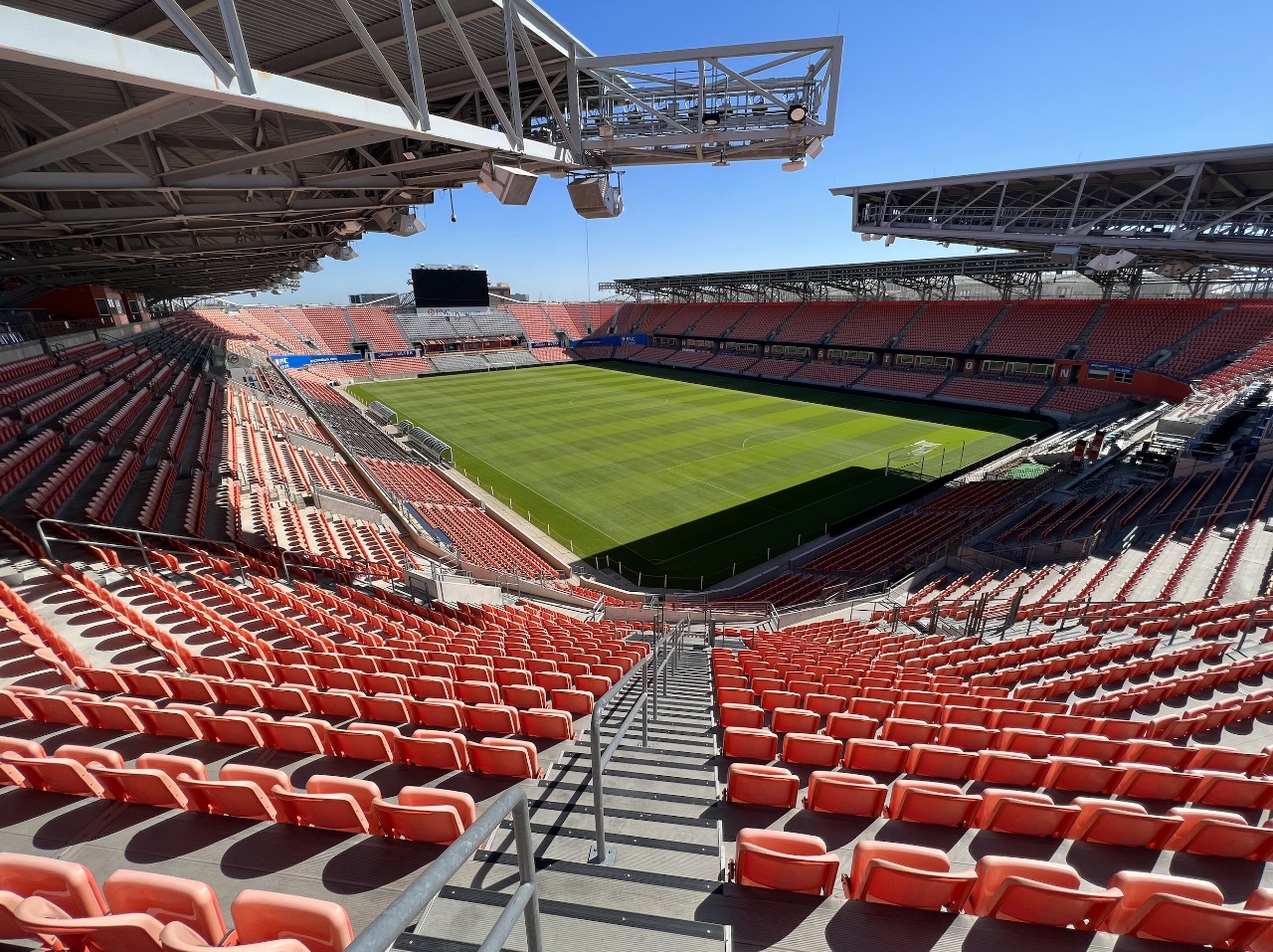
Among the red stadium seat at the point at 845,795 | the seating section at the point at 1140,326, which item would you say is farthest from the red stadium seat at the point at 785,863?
the seating section at the point at 1140,326

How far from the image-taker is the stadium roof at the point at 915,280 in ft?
129

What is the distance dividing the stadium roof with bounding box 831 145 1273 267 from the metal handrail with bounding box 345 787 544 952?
26.4m

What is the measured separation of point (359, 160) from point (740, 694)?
13.2 m

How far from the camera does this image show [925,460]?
31344mm

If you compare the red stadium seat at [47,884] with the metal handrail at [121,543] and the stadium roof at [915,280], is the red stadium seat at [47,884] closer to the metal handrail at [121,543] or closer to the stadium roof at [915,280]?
the metal handrail at [121,543]

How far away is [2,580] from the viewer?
865 cm

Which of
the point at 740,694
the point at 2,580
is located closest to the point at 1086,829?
the point at 740,694

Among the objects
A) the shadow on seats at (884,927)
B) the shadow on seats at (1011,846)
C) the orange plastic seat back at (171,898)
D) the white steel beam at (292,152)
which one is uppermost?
the white steel beam at (292,152)

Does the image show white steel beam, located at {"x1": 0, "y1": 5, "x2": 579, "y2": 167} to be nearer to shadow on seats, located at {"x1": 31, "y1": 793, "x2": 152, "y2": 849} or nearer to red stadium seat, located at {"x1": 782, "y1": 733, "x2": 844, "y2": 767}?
shadow on seats, located at {"x1": 31, "y1": 793, "x2": 152, "y2": 849}

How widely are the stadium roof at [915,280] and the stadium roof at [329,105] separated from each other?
26.7m

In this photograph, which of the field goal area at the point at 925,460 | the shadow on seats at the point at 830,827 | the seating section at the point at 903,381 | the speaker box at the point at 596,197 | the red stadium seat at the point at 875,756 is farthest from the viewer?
the seating section at the point at 903,381

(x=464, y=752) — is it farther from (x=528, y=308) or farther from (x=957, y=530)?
(x=528, y=308)

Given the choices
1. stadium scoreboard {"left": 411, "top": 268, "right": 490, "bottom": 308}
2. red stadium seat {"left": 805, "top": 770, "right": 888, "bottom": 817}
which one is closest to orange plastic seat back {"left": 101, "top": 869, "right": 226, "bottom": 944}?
red stadium seat {"left": 805, "top": 770, "right": 888, "bottom": 817}

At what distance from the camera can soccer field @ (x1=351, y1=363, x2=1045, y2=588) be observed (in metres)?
22.3
